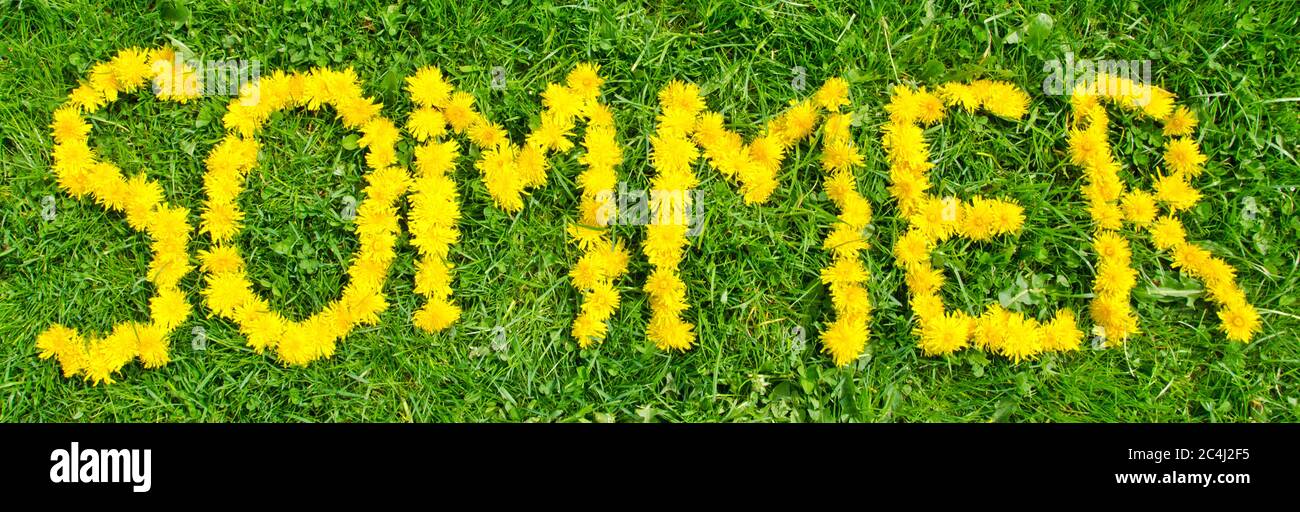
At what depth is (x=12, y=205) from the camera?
2.79 metres

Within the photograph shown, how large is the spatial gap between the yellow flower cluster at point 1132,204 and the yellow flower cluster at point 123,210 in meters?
3.27

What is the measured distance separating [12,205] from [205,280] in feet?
2.55

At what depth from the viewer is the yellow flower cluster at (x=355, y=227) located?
2686 millimetres

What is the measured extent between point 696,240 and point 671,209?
0.14m

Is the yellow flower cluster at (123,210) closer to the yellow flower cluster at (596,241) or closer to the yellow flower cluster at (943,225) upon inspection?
the yellow flower cluster at (596,241)

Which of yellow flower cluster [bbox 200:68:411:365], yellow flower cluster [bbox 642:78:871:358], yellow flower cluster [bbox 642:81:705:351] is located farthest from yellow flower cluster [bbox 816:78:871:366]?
yellow flower cluster [bbox 200:68:411:365]

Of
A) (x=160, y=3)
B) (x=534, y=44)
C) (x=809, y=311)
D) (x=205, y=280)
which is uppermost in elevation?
(x=160, y=3)

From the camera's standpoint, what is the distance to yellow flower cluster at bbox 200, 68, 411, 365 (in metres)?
2.69

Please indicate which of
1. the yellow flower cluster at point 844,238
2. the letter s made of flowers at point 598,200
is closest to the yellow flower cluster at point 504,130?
the letter s made of flowers at point 598,200

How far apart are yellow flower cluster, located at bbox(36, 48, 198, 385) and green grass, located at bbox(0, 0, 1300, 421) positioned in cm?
6

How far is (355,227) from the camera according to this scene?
2.75 m

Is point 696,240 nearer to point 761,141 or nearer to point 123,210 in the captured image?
point 761,141
